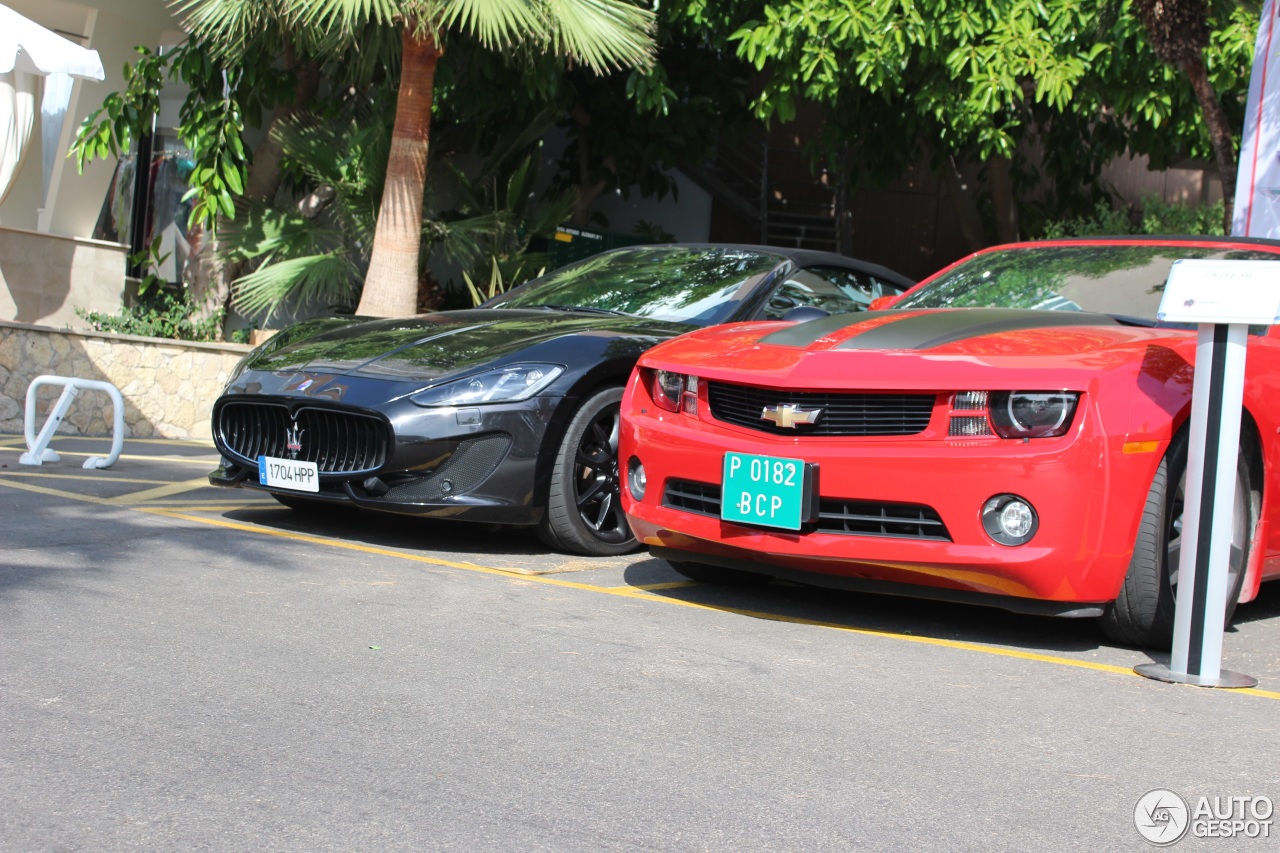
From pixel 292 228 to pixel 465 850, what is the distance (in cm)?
1039

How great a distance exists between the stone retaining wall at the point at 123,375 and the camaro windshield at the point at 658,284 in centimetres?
489

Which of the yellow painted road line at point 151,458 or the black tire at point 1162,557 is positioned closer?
the black tire at point 1162,557

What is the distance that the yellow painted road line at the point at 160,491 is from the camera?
255 inches

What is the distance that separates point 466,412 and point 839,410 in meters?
1.62

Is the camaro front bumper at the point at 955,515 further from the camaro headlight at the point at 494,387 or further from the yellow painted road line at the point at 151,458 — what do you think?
the yellow painted road line at the point at 151,458

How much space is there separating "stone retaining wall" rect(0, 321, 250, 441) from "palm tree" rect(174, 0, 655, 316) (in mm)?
1461

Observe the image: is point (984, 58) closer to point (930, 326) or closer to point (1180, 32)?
point (1180, 32)

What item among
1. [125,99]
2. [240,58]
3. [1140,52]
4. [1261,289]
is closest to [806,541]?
[1261,289]

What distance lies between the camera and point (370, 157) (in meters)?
11.6

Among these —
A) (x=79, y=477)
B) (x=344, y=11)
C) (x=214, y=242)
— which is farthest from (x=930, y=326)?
(x=214, y=242)

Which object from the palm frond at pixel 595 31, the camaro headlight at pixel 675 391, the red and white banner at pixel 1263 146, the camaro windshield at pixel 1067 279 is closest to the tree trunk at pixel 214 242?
the palm frond at pixel 595 31

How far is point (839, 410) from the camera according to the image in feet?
14.3

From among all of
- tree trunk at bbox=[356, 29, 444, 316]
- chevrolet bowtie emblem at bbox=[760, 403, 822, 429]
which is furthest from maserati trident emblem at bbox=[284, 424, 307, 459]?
tree trunk at bbox=[356, 29, 444, 316]

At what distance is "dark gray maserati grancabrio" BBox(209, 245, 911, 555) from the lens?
5.34 meters
